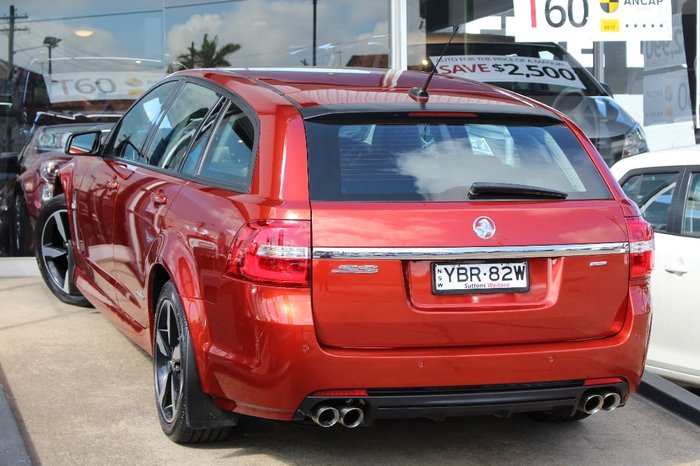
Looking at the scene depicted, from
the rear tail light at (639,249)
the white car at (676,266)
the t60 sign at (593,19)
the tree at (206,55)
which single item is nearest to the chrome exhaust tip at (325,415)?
the rear tail light at (639,249)

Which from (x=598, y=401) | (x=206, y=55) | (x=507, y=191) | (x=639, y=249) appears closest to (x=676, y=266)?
(x=639, y=249)

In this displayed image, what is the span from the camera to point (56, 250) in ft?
25.5

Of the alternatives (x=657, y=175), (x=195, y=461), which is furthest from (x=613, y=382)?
(x=657, y=175)

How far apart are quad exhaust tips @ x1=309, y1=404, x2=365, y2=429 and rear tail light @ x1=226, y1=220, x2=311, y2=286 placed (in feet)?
1.67

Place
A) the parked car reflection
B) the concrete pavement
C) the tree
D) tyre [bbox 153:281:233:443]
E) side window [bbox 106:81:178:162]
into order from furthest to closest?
1. the tree
2. the parked car reflection
3. side window [bbox 106:81:178:162]
4. the concrete pavement
5. tyre [bbox 153:281:233:443]

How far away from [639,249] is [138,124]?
3.07 m

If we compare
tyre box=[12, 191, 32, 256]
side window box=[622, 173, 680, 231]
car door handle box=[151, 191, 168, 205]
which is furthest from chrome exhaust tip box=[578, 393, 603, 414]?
tyre box=[12, 191, 32, 256]

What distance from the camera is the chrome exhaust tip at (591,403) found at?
4.32 metres

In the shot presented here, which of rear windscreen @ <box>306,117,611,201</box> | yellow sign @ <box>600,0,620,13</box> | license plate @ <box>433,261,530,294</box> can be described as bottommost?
license plate @ <box>433,261,530,294</box>

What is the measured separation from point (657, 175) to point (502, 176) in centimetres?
269

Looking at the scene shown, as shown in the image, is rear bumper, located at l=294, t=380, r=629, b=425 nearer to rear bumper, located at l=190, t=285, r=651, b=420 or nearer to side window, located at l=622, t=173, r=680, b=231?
rear bumper, located at l=190, t=285, r=651, b=420

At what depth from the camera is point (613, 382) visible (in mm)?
4324

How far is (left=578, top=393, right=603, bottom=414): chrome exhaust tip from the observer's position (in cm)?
432

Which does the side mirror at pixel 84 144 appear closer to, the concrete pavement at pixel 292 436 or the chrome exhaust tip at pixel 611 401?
the concrete pavement at pixel 292 436
